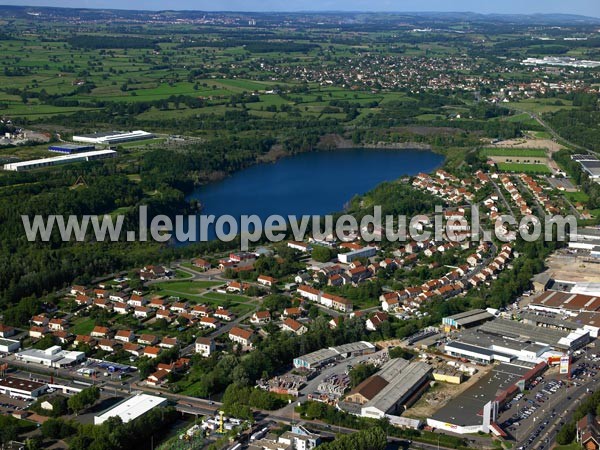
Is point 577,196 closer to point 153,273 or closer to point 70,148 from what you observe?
point 153,273

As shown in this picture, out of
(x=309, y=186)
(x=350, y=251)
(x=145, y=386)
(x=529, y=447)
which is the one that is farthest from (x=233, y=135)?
(x=529, y=447)

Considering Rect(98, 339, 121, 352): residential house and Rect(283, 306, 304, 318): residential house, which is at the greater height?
Rect(283, 306, 304, 318): residential house

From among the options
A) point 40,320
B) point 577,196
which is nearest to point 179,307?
point 40,320

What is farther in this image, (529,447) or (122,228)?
(122,228)

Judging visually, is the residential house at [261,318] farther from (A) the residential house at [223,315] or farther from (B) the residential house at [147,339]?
(B) the residential house at [147,339]

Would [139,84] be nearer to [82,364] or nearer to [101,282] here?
[101,282]

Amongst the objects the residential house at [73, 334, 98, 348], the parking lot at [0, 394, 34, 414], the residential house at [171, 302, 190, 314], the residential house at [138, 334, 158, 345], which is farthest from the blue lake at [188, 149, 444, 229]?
the parking lot at [0, 394, 34, 414]

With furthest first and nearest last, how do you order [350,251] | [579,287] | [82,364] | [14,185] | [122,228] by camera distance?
1. [14,185]
2. [122,228]
3. [350,251]
4. [579,287]
5. [82,364]

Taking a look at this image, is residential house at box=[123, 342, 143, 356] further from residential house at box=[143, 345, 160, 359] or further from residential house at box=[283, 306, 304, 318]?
residential house at box=[283, 306, 304, 318]
